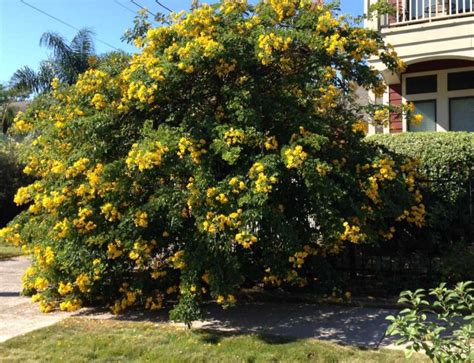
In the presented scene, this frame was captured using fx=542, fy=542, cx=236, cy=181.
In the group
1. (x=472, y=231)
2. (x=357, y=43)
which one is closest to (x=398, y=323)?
(x=357, y=43)

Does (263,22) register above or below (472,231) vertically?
above

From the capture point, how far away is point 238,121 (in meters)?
5.89

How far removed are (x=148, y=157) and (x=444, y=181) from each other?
436cm

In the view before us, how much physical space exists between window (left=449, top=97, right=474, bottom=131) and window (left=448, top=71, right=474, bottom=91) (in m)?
0.26

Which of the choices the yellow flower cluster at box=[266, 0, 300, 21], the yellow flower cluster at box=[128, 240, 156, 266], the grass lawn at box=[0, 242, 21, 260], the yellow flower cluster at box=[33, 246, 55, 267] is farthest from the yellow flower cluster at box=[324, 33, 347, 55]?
the grass lawn at box=[0, 242, 21, 260]

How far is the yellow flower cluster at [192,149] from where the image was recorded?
565 cm

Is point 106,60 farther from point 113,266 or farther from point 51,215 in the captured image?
point 113,266

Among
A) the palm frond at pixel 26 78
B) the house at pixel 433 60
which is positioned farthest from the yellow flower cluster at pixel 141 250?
the palm frond at pixel 26 78

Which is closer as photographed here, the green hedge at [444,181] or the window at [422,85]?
the green hedge at [444,181]

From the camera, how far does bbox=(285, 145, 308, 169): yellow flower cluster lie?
5312mm

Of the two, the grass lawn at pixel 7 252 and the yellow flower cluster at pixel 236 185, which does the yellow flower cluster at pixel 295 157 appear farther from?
the grass lawn at pixel 7 252

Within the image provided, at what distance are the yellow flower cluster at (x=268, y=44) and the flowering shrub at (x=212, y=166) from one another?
0.02 metres

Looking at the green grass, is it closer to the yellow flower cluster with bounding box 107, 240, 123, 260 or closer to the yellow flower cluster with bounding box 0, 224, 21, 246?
the yellow flower cluster with bounding box 107, 240, 123, 260

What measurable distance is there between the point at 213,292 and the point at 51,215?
7.48ft
